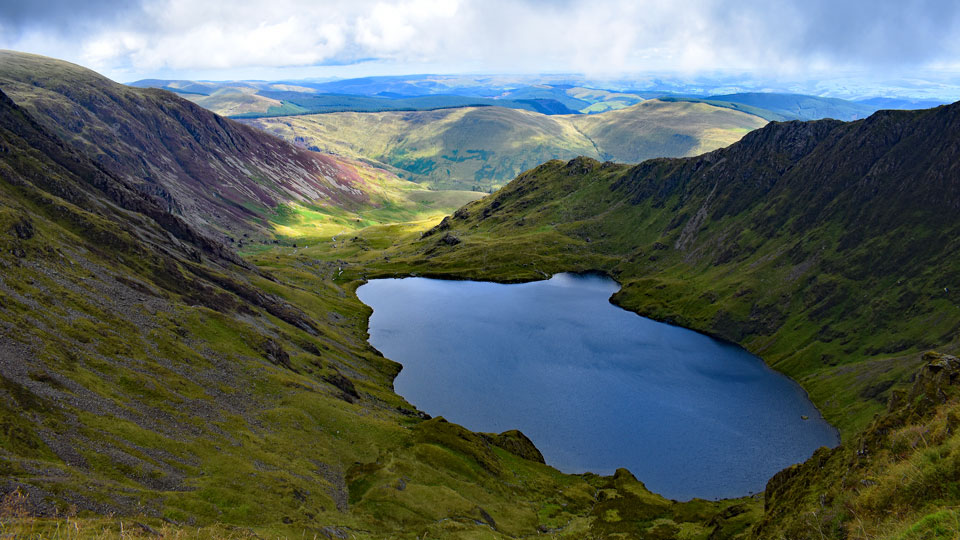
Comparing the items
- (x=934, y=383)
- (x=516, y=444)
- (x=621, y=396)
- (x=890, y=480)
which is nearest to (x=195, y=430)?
(x=516, y=444)

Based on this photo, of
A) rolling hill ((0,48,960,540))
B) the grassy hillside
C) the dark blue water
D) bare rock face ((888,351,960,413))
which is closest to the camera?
rolling hill ((0,48,960,540))

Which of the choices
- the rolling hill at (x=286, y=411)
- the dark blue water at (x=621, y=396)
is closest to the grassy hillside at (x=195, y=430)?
the rolling hill at (x=286, y=411)

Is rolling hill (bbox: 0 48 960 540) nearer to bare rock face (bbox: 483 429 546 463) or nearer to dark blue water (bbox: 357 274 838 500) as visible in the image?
bare rock face (bbox: 483 429 546 463)

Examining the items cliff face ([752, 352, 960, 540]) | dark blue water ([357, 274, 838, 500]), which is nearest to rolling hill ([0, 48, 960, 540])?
cliff face ([752, 352, 960, 540])

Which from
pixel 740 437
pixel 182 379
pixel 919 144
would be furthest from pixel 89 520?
pixel 919 144

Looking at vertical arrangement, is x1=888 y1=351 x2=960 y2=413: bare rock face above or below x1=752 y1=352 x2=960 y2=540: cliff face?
above

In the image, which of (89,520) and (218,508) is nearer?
(89,520)

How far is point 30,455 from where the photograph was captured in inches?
2052

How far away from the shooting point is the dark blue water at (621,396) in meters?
110

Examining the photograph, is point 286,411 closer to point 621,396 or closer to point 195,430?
point 195,430

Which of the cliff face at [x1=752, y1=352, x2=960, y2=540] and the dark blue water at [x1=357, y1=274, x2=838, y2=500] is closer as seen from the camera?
the cliff face at [x1=752, y1=352, x2=960, y2=540]

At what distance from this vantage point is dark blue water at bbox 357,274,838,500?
109750 millimetres

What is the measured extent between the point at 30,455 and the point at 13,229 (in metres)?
58.0

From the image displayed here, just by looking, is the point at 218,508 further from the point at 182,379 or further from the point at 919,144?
the point at 919,144
